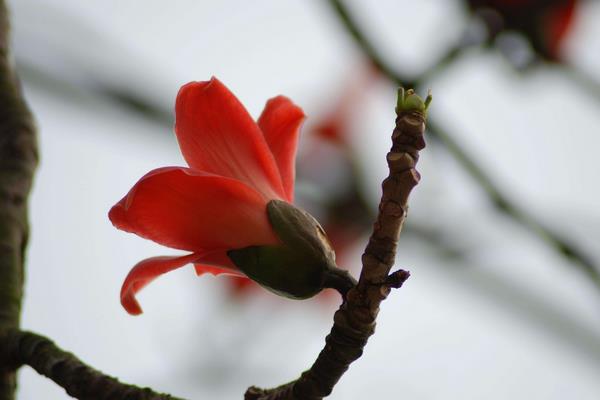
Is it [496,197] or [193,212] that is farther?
[496,197]

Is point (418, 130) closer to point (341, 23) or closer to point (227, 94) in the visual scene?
point (227, 94)

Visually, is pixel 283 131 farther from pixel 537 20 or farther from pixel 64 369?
pixel 537 20

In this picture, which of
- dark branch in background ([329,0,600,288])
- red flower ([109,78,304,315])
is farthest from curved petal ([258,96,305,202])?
dark branch in background ([329,0,600,288])

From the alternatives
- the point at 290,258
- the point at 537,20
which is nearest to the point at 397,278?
the point at 290,258

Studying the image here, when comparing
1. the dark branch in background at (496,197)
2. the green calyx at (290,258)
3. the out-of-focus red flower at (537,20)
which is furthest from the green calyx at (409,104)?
the out-of-focus red flower at (537,20)

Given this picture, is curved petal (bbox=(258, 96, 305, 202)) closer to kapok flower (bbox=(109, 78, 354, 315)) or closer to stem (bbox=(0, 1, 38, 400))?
kapok flower (bbox=(109, 78, 354, 315))
